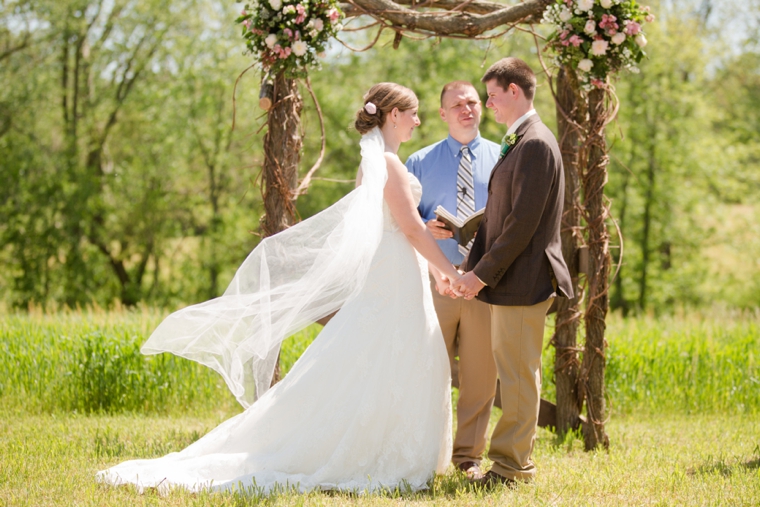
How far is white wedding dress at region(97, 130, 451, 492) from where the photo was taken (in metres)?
3.82

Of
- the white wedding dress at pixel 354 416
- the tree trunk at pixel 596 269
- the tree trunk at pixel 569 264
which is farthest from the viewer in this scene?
the tree trunk at pixel 569 264

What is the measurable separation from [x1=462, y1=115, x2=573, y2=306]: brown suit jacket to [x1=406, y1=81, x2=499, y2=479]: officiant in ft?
1.81

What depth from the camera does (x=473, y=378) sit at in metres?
4.40

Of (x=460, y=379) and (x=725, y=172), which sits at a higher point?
(x=725, y=172)

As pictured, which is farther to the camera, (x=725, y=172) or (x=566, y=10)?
(x=725, y=172)

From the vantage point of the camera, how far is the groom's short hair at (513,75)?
385 cm

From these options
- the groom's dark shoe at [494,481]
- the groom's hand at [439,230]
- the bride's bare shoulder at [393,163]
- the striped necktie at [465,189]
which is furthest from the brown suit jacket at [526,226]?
the groom's dark shoe at [494,481]

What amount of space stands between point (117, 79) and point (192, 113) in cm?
259

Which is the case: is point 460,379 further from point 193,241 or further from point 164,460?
point 193,241

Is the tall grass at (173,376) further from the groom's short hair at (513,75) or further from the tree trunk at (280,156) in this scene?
the groom's short hair at (513,75)

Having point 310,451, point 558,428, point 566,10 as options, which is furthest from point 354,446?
point 566,10

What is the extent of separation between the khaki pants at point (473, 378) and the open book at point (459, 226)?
42 centimetres

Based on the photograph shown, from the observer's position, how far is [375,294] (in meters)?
4.12

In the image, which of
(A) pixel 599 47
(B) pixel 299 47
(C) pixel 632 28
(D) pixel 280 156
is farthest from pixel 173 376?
(C) pixel 632 28
